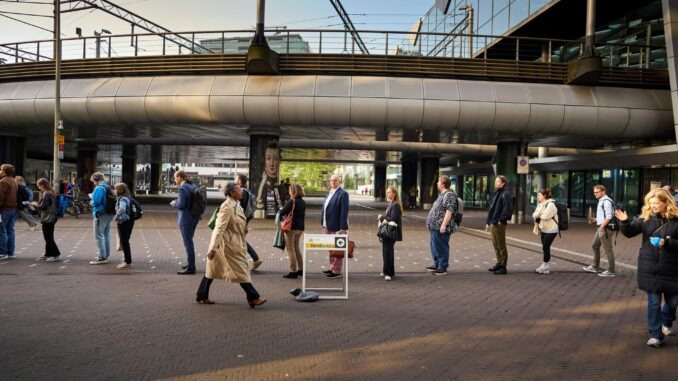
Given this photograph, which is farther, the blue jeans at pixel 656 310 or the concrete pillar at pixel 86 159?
the concrete pillar at pixel 86 159

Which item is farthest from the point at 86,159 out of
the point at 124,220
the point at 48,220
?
the point at 124,220

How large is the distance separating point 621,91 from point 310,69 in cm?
1141

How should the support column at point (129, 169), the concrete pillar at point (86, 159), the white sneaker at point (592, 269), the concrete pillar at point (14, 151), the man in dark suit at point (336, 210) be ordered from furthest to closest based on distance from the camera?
1. the support column at point (129, 169)
2. the concrete pillar at point (86, 159)
3. the concrete pillar at point (14, 151)
4. the white sneaker at point (592, 269)
5. the man in dark suit at point (336, 210)

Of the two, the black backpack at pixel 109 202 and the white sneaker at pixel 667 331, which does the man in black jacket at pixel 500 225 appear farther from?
the black backpack at pixel 109 202

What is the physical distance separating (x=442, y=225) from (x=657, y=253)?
164 inches

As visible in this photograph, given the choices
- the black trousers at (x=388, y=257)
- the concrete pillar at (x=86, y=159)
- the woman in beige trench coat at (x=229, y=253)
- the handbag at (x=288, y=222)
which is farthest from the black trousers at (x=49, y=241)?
the concrete pillar at (x=86, y=159)

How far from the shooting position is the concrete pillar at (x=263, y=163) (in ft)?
65.8

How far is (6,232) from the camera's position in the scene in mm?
10219

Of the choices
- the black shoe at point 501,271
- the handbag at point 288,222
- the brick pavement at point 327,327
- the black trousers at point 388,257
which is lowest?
the brick pavement at point 327,327

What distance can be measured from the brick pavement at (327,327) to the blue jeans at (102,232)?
1.48 ft

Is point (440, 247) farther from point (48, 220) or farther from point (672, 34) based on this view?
point (672, 34)

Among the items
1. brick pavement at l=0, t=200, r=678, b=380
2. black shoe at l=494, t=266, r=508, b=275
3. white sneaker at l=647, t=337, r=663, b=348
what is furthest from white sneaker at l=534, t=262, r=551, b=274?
white sneaker at l=647, t=337, r=663, b=348

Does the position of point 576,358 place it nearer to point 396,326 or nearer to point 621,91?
point 396,326

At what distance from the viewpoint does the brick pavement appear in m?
4.46
